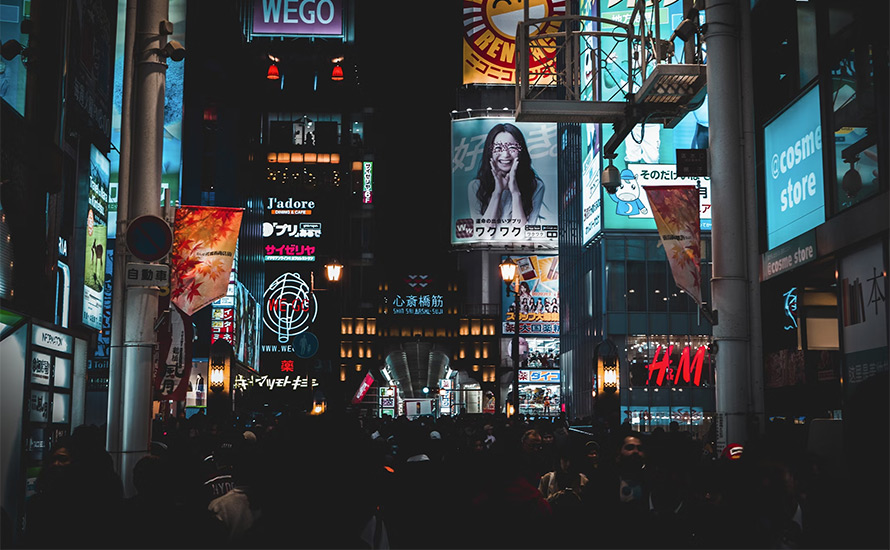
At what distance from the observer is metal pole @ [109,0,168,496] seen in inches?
503

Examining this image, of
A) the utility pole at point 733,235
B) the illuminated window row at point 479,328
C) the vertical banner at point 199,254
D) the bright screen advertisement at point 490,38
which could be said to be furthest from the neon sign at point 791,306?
the illuminated window row at point 479,328

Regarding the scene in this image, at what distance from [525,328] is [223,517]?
324 ft

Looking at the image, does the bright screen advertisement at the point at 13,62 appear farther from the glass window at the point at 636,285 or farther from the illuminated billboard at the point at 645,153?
the glass window at the point at 636,285

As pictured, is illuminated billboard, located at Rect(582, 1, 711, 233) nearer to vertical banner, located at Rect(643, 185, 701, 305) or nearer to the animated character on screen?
the animated character on screen

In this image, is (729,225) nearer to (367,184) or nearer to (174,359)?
(174,359)

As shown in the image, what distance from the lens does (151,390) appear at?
42.9 ft

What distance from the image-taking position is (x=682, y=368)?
185 feet

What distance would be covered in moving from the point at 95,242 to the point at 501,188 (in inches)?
1456

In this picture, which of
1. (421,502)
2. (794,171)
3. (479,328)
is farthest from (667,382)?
(479,328)

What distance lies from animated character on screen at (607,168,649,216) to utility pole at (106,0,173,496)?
4307 centimetres

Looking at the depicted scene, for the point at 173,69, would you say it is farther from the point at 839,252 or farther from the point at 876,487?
the point at 876,487

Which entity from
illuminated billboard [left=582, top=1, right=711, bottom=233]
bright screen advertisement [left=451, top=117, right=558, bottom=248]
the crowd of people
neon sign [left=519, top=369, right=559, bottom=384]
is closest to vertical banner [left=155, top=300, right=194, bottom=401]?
the crowd of people

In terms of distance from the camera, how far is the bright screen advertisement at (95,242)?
981 inches

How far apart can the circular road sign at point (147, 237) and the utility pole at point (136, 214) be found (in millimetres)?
672
